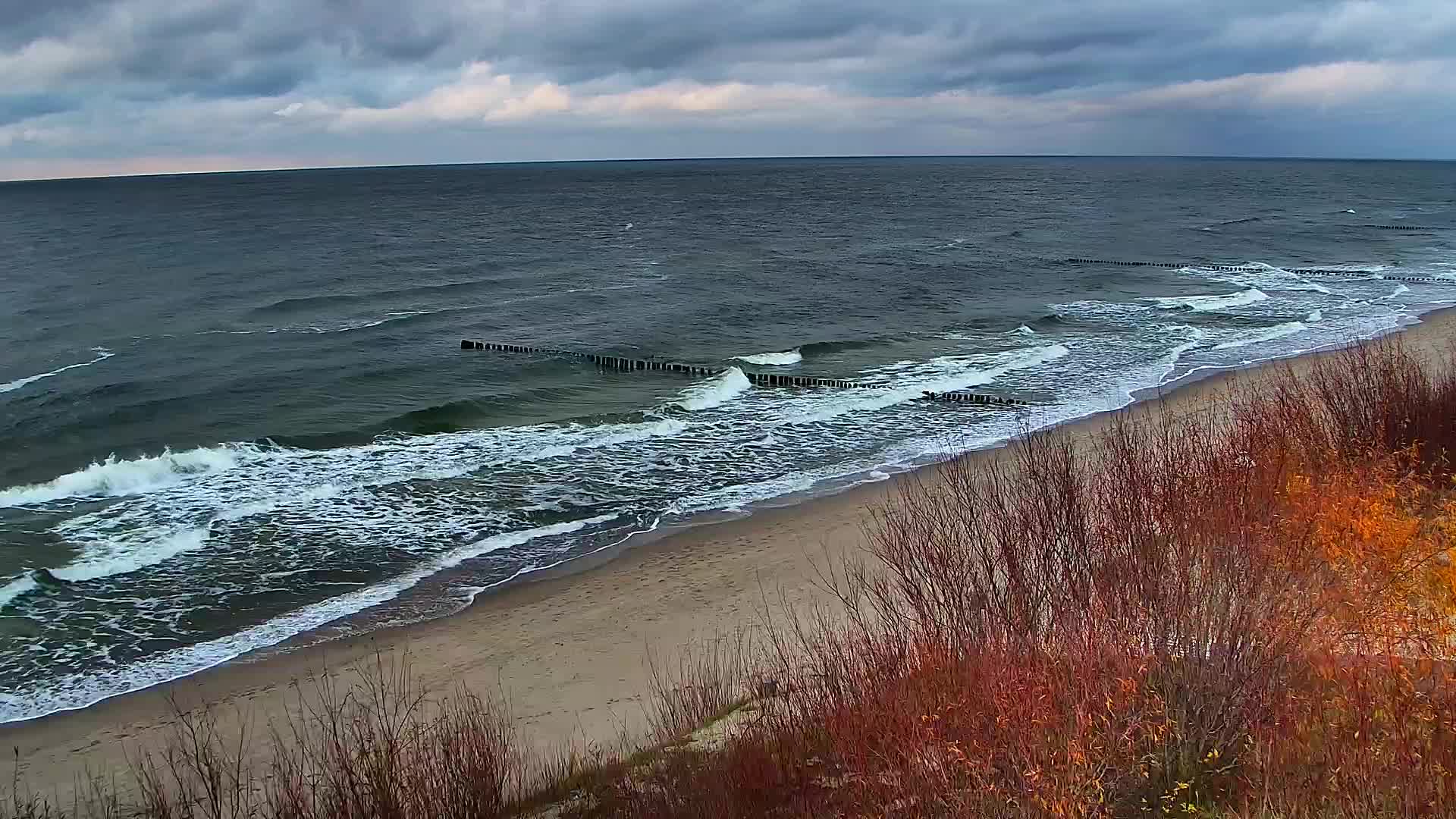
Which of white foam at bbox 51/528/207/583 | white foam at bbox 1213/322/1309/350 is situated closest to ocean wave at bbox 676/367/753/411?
white foam at bbox 51/528/207/583

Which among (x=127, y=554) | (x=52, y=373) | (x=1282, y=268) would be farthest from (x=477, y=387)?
(x=1282, y=268)

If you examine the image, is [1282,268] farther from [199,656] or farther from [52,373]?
[52,373]

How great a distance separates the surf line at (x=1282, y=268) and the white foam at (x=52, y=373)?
59941 millimetres

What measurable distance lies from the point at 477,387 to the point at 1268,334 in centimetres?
3276

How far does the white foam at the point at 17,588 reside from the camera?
18.5 meters

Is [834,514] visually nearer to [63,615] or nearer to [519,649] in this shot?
[519,649]

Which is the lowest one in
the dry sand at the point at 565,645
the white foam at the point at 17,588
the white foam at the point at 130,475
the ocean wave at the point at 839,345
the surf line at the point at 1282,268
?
the dry sand at the point at 565,645

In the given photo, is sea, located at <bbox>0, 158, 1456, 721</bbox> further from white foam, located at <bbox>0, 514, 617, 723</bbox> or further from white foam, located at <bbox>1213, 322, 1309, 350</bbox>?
white foam, located at <bbox>1213, 322, 1309, 350</bbox>

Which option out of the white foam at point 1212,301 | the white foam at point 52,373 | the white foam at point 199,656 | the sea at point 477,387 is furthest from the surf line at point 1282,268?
the white foam at point 52,373

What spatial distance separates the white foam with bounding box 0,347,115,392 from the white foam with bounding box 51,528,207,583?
18.4 m

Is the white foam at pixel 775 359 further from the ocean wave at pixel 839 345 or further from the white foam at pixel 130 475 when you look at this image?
the white foam at pixel 130 475

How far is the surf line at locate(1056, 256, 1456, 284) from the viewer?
187ft

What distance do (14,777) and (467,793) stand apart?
8231 millimetres

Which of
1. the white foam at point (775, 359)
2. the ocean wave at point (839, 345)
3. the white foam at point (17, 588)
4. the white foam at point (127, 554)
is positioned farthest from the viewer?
the ocean wave at point (839, 345)
